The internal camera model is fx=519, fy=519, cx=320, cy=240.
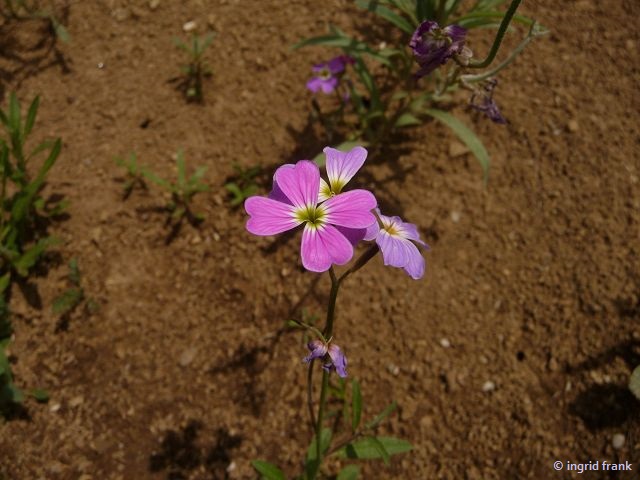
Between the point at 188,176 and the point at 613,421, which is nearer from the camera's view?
the point at 613,421

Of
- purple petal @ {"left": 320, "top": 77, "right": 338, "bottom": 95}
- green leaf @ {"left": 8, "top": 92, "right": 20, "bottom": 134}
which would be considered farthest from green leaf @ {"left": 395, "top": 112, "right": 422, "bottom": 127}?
green leaf @ {"left": 8, "top": 92, "right": 20, "bottom": 134}

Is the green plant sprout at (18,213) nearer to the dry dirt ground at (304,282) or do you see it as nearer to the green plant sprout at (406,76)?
the dry dirt ground at (304,282)

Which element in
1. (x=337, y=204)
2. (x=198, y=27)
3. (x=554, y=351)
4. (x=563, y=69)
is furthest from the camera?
(x=198, y=27)

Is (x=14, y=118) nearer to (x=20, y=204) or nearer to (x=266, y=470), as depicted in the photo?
(x=20, y=204)

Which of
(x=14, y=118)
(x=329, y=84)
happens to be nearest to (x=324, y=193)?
(x=329, y=84)

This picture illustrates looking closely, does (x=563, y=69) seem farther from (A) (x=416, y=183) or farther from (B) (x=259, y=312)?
(B) (x=259, y=312)

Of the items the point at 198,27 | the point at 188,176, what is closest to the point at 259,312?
the point at 188,176
